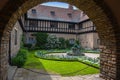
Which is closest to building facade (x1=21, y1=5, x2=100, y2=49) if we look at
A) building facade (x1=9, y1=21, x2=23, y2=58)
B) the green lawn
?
building facade (x1=9, y1=21, x2=23, y2=58)

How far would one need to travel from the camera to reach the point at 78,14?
35.9 meters

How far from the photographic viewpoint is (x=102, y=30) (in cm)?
568

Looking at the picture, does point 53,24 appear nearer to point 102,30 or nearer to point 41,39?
point 41,39

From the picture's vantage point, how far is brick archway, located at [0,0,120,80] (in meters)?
4.15

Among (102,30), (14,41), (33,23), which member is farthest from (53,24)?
(102,30)

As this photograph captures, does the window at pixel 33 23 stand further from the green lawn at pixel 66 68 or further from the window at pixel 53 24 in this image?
the green lawn at pixel 66 68

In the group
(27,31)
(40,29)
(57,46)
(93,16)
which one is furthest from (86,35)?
(93,16)

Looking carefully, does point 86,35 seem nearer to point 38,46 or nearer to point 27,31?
point 38,46

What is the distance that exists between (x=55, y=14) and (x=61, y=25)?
2907 millimetres

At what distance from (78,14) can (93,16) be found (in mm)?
30534

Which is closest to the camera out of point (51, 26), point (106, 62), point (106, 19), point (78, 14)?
point (106, 19)

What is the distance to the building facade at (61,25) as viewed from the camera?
2941 cm

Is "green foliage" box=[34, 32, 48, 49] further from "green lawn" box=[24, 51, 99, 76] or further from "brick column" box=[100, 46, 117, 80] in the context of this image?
"brick column" box=[100, 46, 117, 80]

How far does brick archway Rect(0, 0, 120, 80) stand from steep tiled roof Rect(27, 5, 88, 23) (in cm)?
2525
